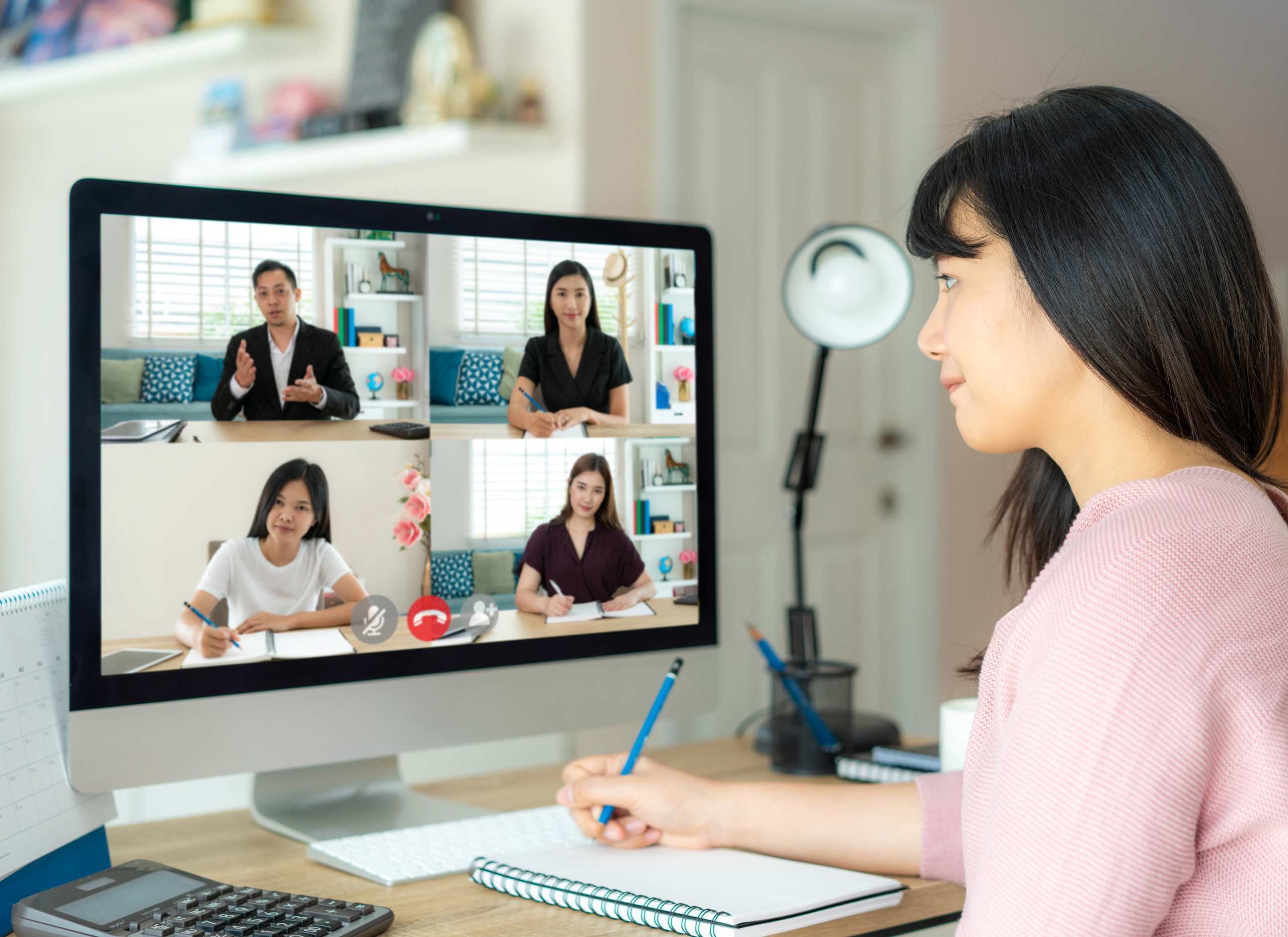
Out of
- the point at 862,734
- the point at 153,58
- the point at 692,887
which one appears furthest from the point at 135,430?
the point at 153,58

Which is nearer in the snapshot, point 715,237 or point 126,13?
point 715,237

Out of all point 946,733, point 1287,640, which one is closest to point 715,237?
point 946,733

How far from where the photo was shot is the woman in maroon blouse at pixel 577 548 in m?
1.02

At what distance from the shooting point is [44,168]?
11.2ft

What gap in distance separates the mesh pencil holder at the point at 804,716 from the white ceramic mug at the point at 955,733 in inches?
7.1

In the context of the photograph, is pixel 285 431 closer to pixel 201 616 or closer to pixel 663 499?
pixel 201 616

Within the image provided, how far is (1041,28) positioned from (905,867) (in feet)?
8.13

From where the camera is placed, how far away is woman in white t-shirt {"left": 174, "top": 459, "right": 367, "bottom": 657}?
2.94 feet

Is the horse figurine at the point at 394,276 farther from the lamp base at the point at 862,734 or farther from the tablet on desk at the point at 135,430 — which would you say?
the lamp base at the point at 862,734

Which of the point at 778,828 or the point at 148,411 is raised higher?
the point at 148,411

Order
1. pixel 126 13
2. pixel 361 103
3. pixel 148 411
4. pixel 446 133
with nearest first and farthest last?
pixel 148 411 < pixel 446 133 < pixel 361 103 < pixel 126 13

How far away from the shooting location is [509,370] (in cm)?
100

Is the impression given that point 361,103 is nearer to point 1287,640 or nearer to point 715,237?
point 715,237

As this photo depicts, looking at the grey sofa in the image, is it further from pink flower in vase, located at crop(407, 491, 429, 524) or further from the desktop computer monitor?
pink flower in vase, located at crop(407, 491, 429, 524)
